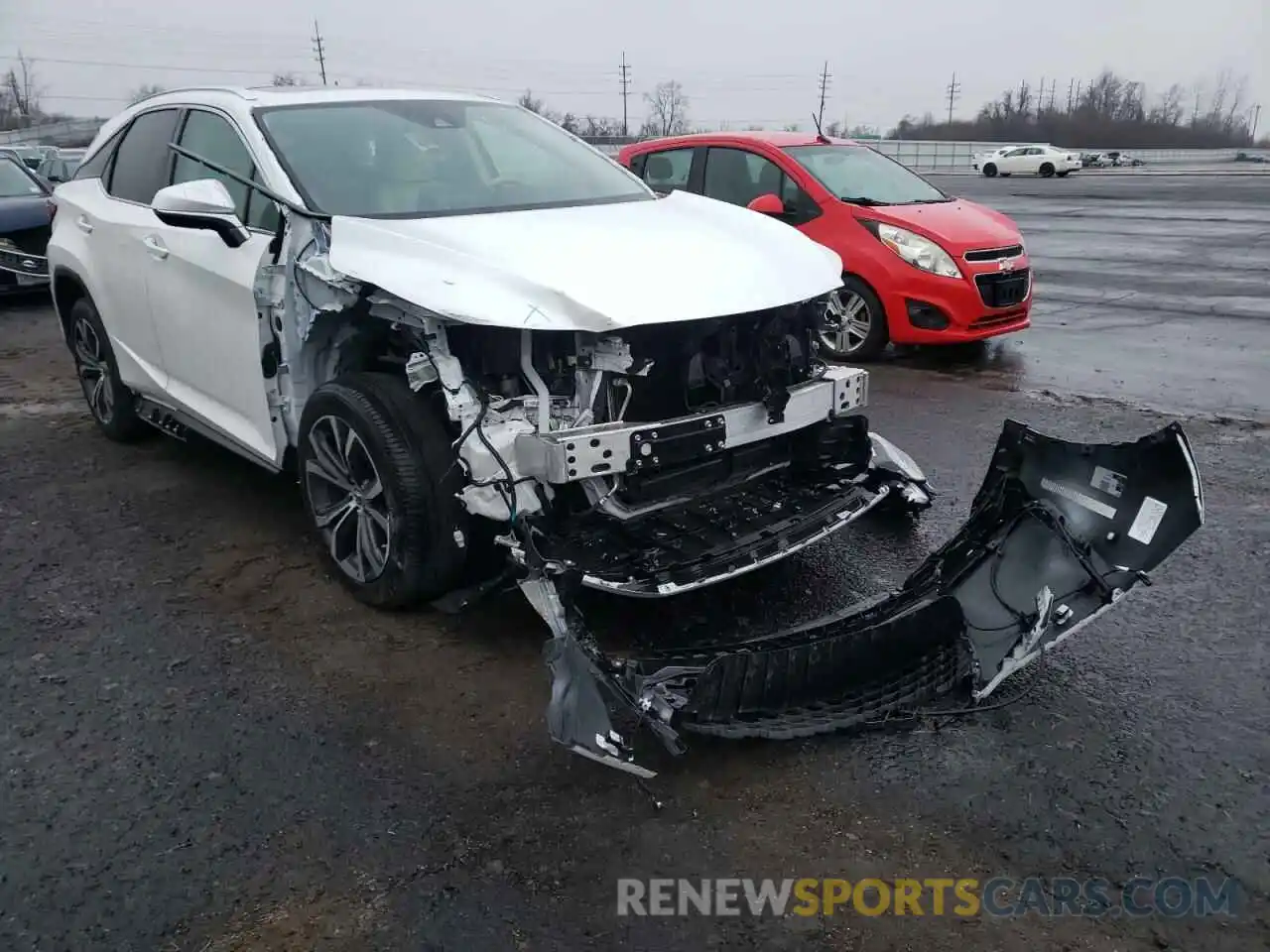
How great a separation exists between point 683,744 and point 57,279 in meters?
5.10

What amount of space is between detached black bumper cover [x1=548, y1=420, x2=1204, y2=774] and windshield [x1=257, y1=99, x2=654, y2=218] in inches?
82.1

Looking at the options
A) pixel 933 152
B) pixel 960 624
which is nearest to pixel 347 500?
pixel 960 624

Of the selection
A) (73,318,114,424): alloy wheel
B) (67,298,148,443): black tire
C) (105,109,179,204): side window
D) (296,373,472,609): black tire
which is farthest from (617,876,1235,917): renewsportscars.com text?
(73,318,114,424): alloy wheel

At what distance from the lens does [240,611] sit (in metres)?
4.07

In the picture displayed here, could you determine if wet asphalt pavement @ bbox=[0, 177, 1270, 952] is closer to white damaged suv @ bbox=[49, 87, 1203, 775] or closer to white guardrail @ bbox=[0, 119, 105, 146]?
white damaged suv @ bbox=[49, 87, 1203, 775]

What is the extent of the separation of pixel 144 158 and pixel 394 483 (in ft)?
9.45

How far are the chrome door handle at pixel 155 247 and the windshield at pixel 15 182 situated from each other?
8425mm

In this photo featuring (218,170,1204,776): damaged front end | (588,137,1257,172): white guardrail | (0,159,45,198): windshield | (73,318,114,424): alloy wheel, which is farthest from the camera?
(588,137,1257,172): white guardrail

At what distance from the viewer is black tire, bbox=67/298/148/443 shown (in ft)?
18.7

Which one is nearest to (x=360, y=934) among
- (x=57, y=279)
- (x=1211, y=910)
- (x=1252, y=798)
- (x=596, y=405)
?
(x=596, y=405)

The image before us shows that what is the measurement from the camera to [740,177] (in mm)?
8766

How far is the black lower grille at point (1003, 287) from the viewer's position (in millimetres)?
7770

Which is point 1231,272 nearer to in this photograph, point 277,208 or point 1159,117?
point 277,208

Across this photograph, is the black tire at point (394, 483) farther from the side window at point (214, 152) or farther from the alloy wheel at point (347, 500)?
the side window at point (214, 152)
